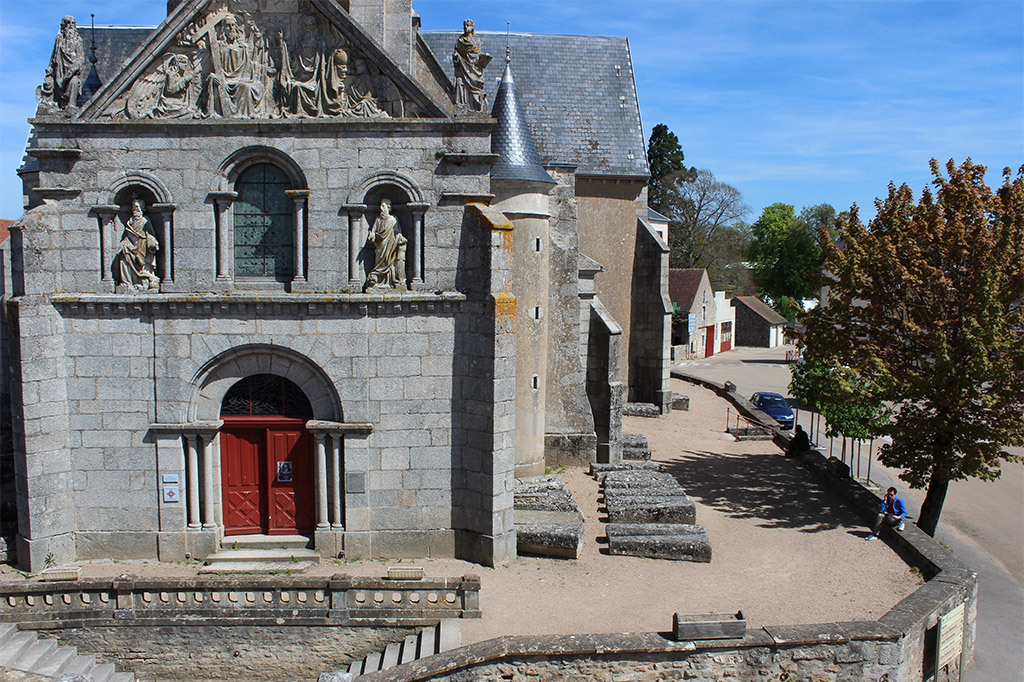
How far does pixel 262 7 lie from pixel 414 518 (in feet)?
29.2

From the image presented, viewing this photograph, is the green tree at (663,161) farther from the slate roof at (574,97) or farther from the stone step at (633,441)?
the stone step at (633,441)

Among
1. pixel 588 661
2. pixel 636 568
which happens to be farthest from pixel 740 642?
pixel 636 568

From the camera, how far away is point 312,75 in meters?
12.5

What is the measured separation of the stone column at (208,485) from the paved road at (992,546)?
1299 cm

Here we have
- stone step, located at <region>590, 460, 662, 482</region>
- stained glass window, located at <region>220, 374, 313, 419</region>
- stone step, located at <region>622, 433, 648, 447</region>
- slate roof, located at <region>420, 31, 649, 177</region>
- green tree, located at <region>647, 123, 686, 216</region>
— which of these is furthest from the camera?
green tree, located at <region>647, 123, 686, 216</region>

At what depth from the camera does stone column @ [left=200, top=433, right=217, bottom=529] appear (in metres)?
13.0

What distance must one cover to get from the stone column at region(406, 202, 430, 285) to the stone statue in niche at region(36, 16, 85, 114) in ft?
18.9

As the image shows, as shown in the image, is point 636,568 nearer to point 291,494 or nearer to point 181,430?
point 291,494

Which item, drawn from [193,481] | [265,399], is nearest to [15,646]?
[193,481]

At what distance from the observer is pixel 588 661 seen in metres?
10.4

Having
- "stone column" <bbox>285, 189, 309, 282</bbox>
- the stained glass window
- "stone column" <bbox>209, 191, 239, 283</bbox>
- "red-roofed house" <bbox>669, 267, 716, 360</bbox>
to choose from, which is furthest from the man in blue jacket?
"red-roofed house" <bbox>669, 267, 716, 360</bbox>

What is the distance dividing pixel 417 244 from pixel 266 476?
483 centimetres

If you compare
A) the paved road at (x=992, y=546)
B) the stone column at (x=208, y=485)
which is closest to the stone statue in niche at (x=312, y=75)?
the stone column at (x=208, y=485)

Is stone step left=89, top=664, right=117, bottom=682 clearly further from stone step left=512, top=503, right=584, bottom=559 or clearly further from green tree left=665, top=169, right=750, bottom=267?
green tree left=665, top=169, right=750, bottom=267
